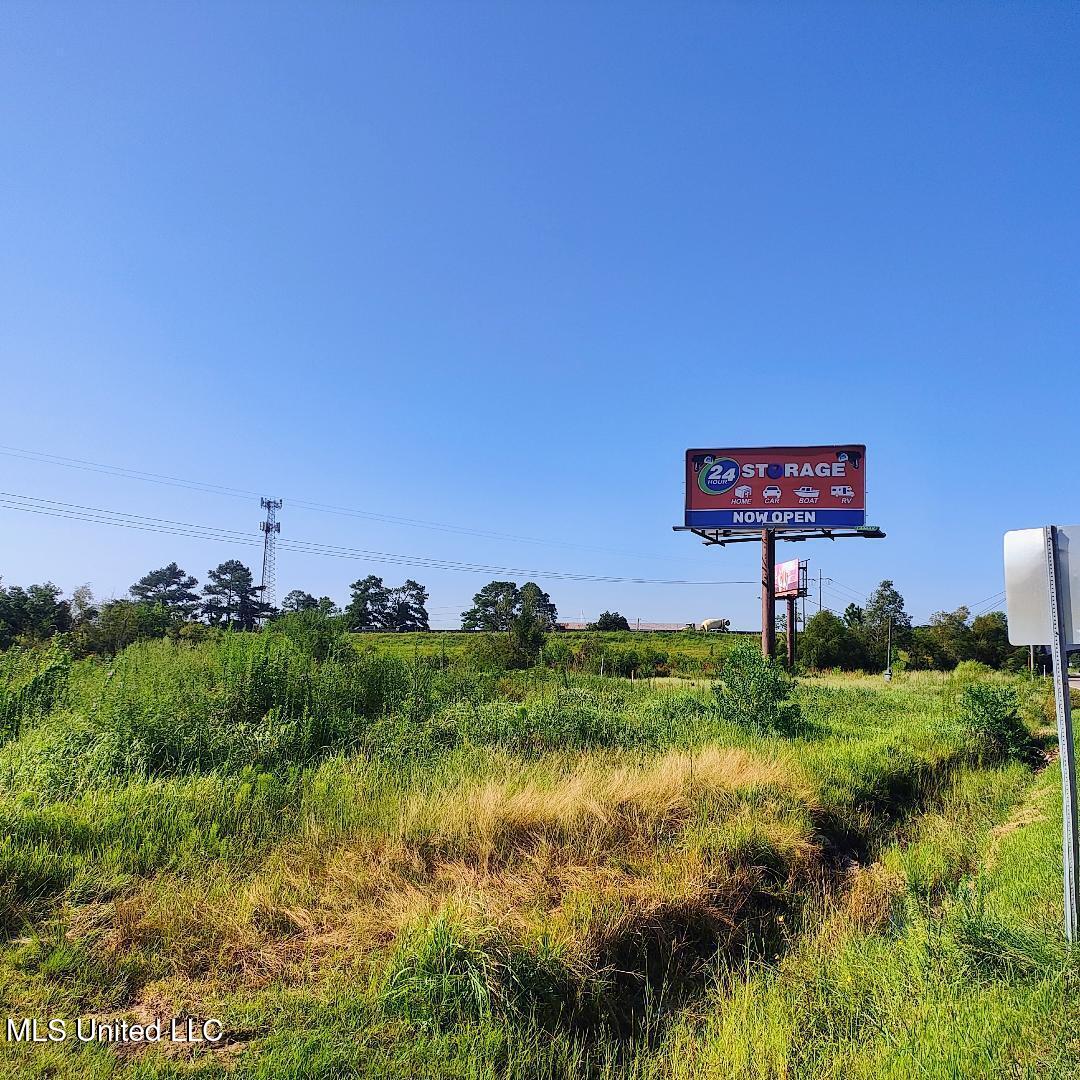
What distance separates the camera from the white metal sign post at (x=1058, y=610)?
4547mm

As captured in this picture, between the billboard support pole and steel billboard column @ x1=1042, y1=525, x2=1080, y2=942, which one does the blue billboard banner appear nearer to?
the billboard support pole

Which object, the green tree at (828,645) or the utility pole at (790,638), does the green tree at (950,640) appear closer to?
the green tree at (828,645)

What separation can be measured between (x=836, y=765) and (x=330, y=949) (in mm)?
8672

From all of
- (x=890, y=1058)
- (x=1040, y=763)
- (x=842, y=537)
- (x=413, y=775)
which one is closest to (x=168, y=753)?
(x=413, y=775)

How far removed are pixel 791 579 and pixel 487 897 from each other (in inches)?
1231

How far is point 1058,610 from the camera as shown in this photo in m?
4.57

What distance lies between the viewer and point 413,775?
26.8 ft

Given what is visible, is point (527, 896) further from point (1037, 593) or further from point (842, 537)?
point (842, 537)

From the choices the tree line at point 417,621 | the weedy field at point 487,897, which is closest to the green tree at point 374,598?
the tree line at point 417,621

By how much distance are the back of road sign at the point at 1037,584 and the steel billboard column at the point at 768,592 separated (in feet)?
75.7

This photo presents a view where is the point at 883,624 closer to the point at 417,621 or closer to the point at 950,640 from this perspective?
the point at 950,640

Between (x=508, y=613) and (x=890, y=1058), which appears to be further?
(x=508, y=613)

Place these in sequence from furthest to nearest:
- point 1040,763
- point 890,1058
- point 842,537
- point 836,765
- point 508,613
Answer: point 508,613
point 842,537
point 1040,763
point 836,765
point 890,1058

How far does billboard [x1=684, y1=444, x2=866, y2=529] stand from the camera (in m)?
27.0
